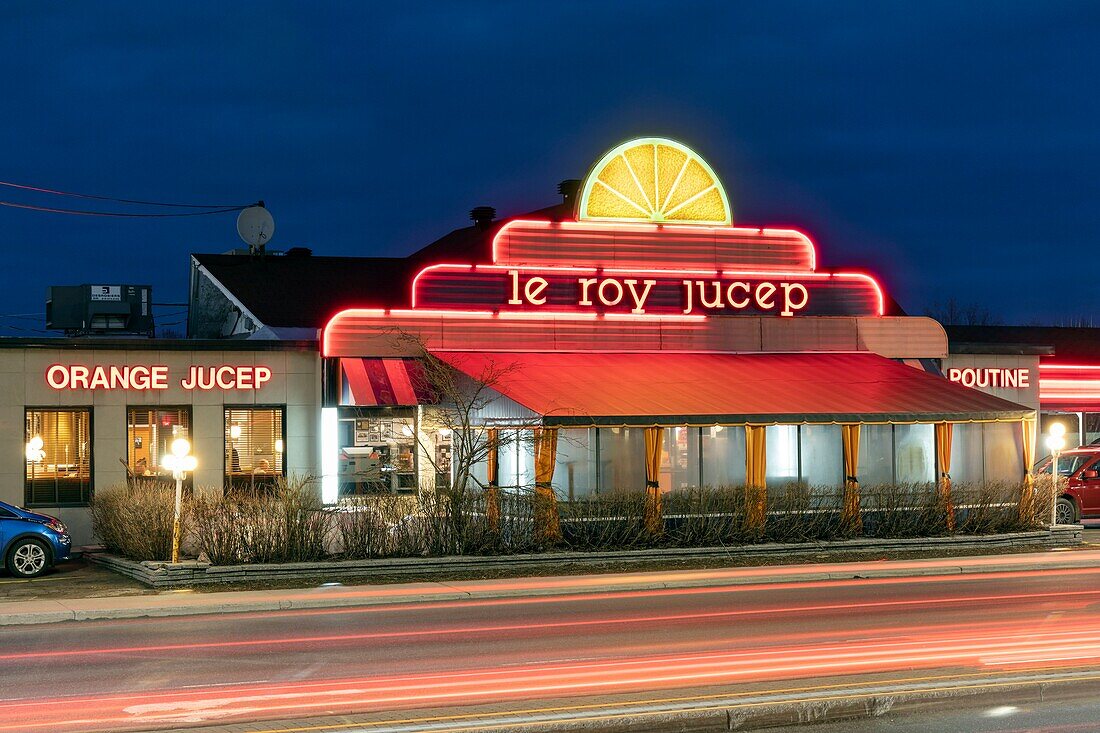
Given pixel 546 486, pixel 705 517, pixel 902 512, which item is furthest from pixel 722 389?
pixel 546 486

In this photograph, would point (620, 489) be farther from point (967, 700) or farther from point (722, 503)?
point (967, 700)

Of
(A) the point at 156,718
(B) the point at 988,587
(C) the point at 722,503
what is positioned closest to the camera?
(A) the point at 156,718

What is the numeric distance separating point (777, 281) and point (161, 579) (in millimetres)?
17928

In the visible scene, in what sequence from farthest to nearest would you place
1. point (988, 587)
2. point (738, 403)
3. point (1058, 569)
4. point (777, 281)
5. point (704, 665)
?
point (777, 281), point (738, 403), point (1058, 569), point (988, 587), point (704, 665)

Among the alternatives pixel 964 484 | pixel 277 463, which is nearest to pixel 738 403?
pixel 964 484

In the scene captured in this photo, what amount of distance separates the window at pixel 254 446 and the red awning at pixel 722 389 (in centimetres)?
414

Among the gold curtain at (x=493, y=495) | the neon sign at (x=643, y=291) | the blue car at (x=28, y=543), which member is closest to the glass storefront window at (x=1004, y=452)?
the neon sign at (x=643, y=291)

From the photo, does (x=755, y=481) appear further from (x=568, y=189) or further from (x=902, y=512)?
(x=568, y=189)

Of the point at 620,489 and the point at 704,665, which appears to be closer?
the point at 704,665

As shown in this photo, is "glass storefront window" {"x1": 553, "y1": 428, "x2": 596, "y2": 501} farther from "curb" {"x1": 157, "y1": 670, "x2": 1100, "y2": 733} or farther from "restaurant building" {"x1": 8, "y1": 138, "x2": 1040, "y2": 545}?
"curb" {"x1": 157, "y1": 670, "x2": 1100, "y2": 733}

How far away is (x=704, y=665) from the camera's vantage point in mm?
13344

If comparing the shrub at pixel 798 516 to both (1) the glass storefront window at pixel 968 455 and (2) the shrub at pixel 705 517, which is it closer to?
(2) the shrub at pixel 705 517

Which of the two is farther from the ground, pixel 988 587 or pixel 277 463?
pixel 277 463

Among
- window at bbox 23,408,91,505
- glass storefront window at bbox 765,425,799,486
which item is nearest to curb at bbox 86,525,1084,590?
window at bbox 23,408,91,505
